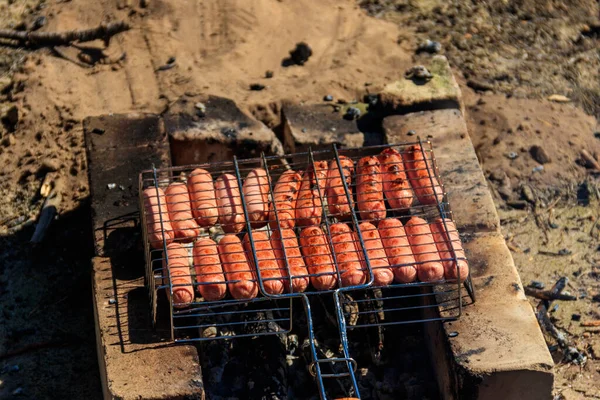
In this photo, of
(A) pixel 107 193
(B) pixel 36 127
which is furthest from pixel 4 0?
(A) pixel 107 193

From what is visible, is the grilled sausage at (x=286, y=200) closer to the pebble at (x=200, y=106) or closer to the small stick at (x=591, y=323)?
the pebble at (x=200, y=106)

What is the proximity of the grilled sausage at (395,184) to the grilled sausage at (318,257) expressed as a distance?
606 mm

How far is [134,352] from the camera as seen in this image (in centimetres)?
533

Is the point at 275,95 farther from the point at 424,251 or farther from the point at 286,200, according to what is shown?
the point at 424,251

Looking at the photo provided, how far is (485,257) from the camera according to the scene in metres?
6.02

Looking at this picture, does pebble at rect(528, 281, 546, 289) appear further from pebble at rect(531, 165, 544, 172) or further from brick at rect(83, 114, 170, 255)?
brick at rect(83, 114, 170, 255)

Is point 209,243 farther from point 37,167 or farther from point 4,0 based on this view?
point 4,0

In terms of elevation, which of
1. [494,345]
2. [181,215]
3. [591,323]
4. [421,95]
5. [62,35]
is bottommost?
[591,323]

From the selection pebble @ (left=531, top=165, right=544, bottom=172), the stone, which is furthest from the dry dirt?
the stone

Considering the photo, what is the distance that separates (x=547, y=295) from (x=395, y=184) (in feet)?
5.73

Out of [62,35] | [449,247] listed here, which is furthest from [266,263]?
[62,35]

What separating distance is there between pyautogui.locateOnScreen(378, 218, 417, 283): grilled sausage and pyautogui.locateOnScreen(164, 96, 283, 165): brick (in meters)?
1.69

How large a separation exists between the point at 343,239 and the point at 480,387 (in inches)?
48.6

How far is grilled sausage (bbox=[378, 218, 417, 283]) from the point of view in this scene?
535 centimetres
